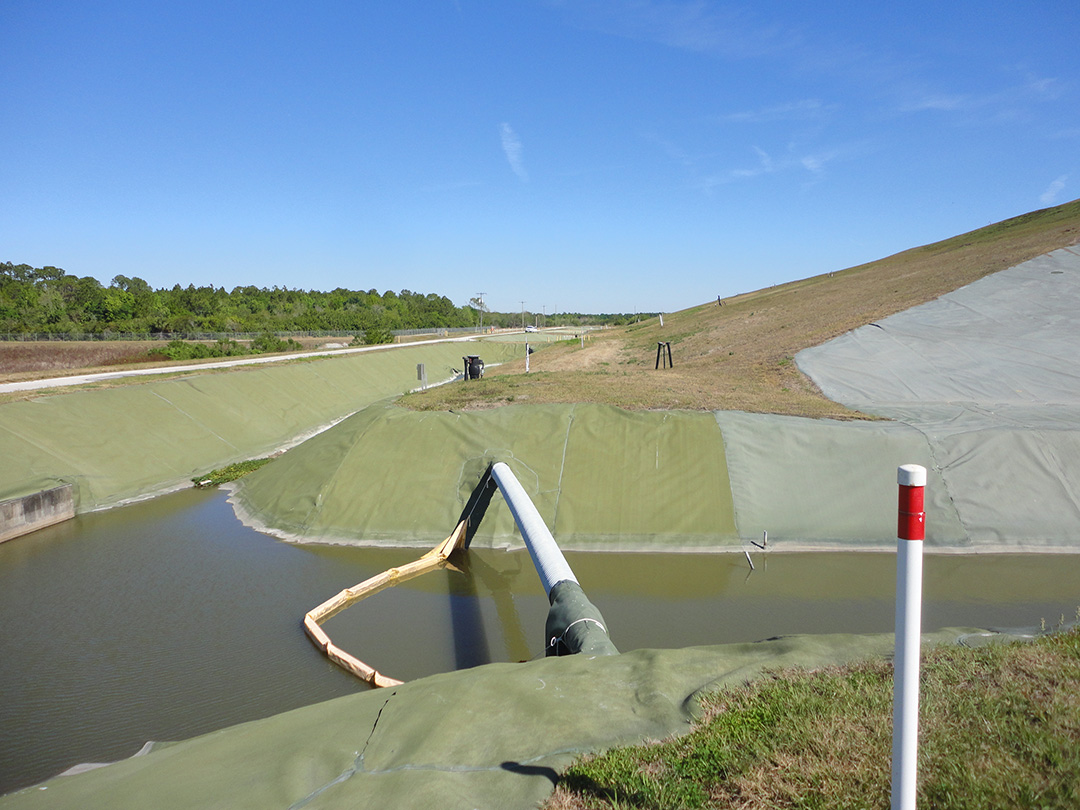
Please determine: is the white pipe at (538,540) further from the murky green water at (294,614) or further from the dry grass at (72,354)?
→ the dry grass at (72,354)

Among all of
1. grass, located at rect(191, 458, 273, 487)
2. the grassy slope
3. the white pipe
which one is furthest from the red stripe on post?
grass, located at rect(191, 458, 273, 487)

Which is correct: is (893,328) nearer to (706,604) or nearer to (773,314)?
(773,314)

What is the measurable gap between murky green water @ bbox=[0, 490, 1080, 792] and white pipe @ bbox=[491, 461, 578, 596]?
5.39 feet

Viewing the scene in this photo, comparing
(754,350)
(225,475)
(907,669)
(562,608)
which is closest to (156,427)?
(225,475)

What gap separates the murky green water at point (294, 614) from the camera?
28.3 feet

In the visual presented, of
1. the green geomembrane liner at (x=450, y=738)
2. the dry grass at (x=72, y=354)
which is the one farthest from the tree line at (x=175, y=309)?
the green geomembrane liner at (x=450, y=738)

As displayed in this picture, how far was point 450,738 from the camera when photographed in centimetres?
480

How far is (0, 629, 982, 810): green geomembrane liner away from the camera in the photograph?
4.34 meters

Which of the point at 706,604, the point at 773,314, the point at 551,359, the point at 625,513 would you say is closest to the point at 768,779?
the point at 706,604

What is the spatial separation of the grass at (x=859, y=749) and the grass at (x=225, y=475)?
1911cm

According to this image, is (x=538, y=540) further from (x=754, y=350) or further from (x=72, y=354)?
(x=72, y=354)

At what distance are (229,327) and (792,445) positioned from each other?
7144cm

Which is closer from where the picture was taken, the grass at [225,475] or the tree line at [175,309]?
the grass at [225,475]

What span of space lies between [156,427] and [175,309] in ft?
225
